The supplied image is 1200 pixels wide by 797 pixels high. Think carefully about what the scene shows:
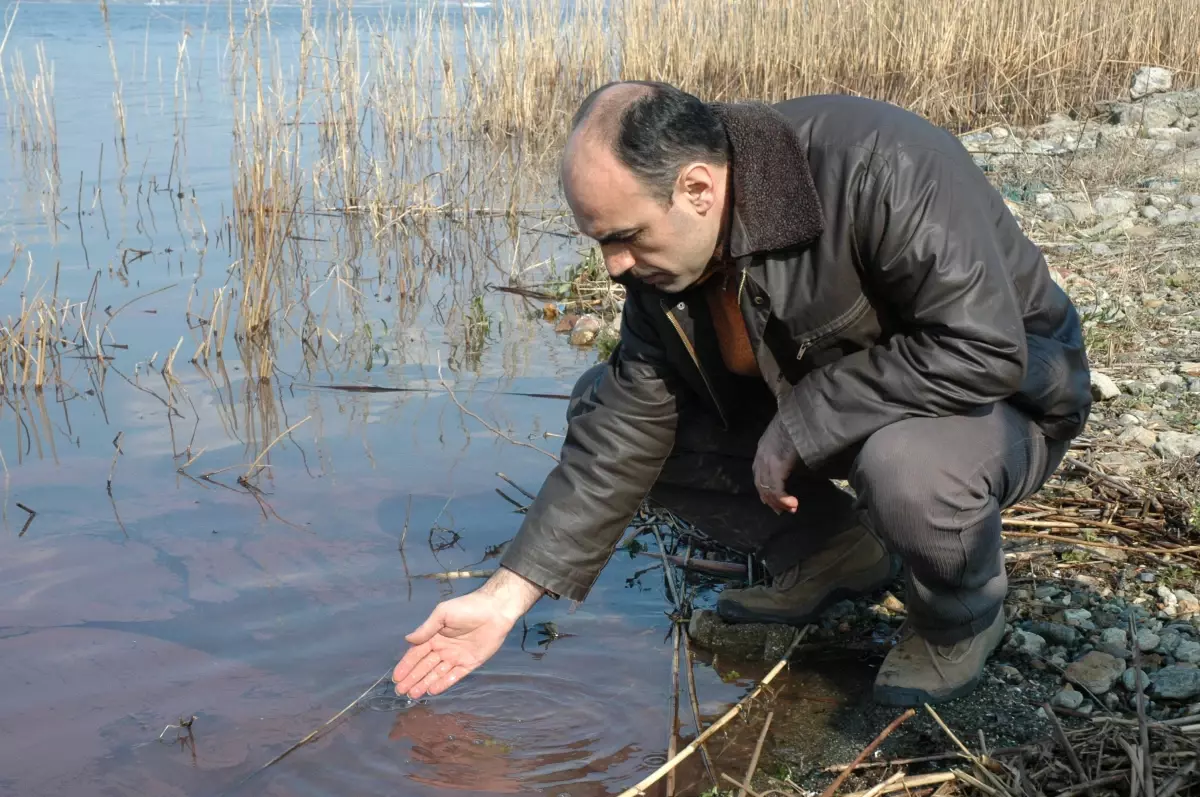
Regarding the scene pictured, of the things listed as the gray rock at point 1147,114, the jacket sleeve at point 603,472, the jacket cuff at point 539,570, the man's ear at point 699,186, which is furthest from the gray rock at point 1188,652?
the gray rock at point 1147,114

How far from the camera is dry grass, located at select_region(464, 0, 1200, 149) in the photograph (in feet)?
36.5

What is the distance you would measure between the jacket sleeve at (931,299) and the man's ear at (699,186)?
12.3 inches

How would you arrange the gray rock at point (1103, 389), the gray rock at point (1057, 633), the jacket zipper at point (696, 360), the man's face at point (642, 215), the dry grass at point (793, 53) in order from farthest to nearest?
the dry grass at point (793, 53)
the gray rock at point (1103, 389)
the gray rock at point (1057, 633)
the jacket zipper at point (696, 360)
the man's face at point (642, 215)

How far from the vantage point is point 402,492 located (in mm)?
4457

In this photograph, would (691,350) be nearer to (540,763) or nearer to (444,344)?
(540,763)

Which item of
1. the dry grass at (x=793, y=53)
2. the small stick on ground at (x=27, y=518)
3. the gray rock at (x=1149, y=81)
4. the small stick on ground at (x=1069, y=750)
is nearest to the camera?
the small stick on ground at (x=1069, y=750)

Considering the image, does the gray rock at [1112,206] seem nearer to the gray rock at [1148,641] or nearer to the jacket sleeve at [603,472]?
the gray rock at [1148,641]

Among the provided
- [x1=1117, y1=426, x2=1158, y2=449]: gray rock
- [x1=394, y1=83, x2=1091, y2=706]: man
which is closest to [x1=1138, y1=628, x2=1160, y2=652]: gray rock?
[x1=394, y1=83, x2=1091, y2=706]: man

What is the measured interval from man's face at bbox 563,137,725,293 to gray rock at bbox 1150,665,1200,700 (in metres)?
1.43

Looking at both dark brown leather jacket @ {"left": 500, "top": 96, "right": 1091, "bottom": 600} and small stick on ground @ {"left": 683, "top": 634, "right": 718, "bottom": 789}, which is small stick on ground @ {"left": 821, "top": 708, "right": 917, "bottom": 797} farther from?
dark brown leather jacket @ {"left": 500, "top": 96, "right": 1091, "bottom": 600}

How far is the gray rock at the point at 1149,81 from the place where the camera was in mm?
12211

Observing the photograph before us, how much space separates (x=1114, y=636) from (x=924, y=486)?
0.84 m

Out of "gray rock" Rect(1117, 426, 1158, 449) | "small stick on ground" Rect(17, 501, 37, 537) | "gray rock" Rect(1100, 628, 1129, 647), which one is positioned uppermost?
"gray rock" Rect(1117, 426, 1158, 449)

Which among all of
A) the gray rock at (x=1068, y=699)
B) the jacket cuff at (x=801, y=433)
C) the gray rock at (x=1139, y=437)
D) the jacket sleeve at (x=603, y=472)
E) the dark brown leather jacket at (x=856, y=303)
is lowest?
the gray rock at (x=1068, y=699)
